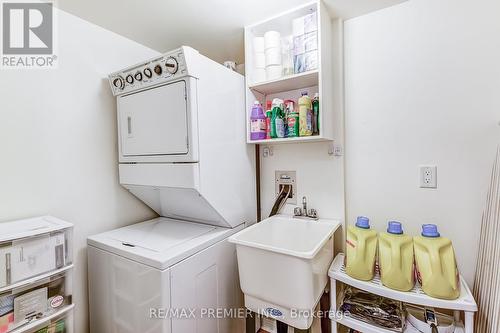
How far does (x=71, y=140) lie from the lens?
175 centimetres

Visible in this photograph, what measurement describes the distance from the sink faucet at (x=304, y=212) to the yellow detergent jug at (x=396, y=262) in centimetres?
62

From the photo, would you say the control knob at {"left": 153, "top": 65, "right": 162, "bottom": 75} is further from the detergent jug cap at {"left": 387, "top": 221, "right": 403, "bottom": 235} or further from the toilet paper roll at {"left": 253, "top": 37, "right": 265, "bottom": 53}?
the detergent jug cap at {"left": 387, "top": 221, "right": 403, "bottom": 235}

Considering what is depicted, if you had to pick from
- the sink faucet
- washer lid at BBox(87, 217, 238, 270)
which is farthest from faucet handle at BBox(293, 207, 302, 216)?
washer lid at BBox(87, 217, 238, 270)

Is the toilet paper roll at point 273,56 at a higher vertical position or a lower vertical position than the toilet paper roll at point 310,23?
lower

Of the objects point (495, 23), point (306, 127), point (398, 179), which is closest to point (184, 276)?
point (306, 127)

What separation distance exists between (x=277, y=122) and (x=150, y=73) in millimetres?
1006

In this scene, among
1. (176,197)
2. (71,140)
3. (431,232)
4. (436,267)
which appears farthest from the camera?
(176,197)

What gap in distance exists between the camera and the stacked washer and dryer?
1422mm

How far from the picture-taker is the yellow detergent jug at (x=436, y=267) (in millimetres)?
1198

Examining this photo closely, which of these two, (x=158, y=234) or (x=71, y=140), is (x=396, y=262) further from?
(x=71, y=140)

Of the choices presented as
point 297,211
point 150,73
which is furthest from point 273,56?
point 297,211

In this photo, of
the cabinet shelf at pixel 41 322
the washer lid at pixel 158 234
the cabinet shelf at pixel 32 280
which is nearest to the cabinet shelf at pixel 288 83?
the washer lid at pixel 158 234

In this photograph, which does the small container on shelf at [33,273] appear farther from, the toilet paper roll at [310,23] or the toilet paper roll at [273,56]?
the toilet paper roll at [310,23]

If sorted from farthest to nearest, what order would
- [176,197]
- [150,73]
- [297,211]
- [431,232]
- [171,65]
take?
[297,211]
[176,197]
[150,73]
[171,65]
[431,232]
